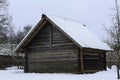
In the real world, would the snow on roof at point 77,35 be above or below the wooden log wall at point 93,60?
above

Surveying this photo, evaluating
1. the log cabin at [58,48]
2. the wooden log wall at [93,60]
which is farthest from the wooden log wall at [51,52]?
the wooden log wall at [93,60]

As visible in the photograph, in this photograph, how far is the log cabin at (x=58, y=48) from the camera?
98.6 feet

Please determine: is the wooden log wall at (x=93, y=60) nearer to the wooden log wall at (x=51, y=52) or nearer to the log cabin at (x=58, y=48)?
the log cabin at (x=58, y=48)

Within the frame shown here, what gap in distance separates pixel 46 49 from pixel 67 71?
3.35 m

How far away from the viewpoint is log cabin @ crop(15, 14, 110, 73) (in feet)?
98.6

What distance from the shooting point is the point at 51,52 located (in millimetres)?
31922

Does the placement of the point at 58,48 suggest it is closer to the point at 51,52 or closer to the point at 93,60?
the point at 51,52

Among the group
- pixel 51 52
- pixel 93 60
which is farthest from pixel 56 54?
pixel 93 60

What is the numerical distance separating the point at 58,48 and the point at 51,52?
96cm

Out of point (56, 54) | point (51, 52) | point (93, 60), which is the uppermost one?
point (51, 52)

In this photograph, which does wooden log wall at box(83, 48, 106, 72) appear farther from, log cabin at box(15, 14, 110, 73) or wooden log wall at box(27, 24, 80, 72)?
wooden log wall at box(27, 24, 80, 72)

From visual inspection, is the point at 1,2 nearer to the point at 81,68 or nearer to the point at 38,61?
the point at 38,61

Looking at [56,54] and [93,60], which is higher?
[56,54]

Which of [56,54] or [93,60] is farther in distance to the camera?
[93,60]
